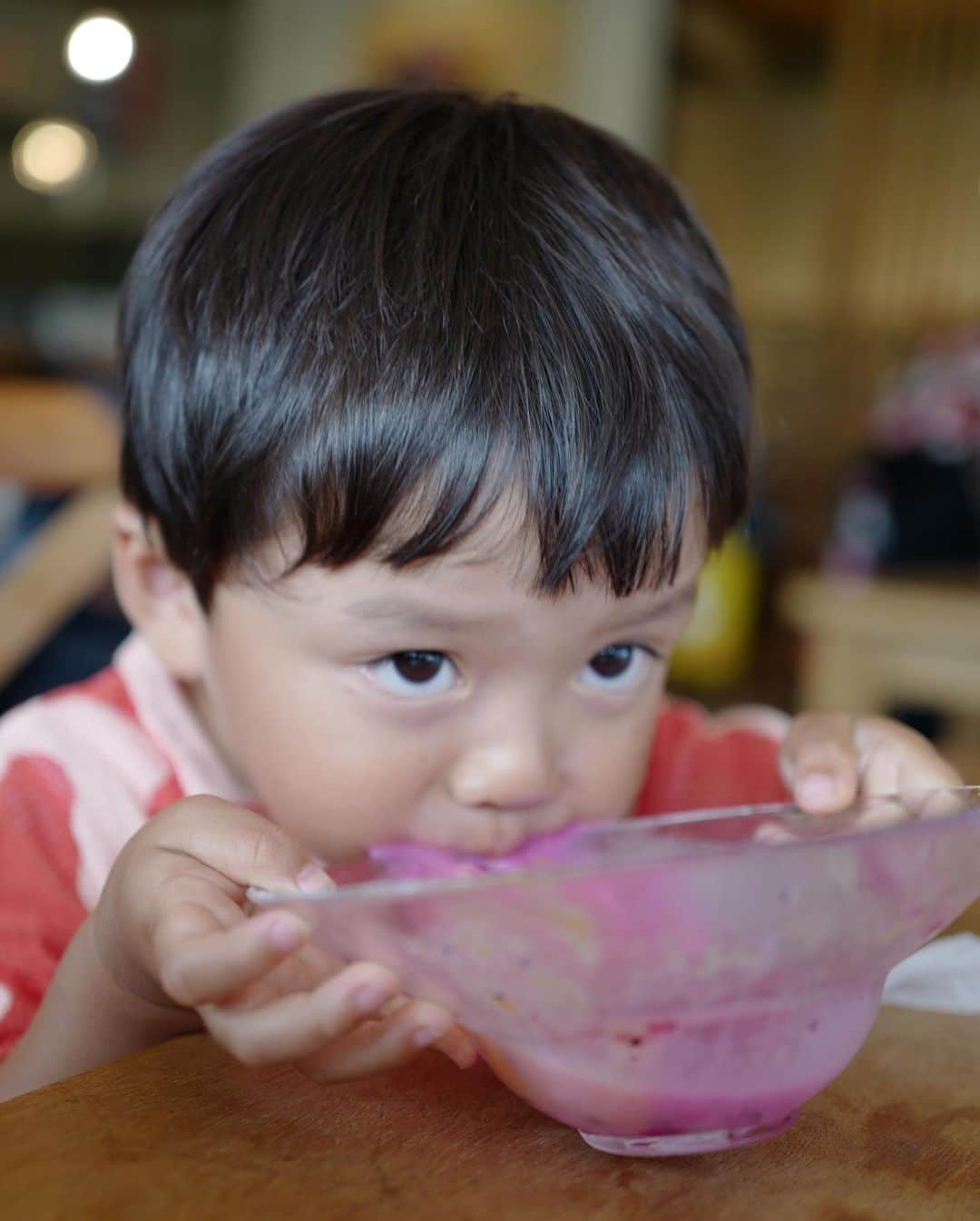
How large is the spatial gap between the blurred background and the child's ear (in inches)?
70.4

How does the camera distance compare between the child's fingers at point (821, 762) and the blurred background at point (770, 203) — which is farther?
the blurred background at point (770, 203)

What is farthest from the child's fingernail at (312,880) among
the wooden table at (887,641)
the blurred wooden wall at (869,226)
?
the blurred wooden wall at (869,226)

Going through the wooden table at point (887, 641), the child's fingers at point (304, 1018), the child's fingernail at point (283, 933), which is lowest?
the wooden table at point (887, 641)

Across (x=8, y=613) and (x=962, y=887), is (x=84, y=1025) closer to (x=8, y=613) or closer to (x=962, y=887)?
(x=962, y=887)

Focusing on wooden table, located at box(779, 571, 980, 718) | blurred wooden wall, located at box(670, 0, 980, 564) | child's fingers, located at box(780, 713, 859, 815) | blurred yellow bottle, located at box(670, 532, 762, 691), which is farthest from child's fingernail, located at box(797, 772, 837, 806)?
blurred wooden wall, located at box(670, 0, 980, 564)

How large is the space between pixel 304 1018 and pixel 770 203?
6362 mm

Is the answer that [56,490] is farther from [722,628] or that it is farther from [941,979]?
[722,628]

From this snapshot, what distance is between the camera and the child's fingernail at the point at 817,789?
2.13 ft

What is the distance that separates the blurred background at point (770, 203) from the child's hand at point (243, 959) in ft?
6.66

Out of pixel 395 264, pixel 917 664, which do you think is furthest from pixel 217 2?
pixel 395 264

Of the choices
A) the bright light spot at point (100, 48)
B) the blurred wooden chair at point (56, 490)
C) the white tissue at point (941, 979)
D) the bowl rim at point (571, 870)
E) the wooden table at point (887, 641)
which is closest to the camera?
the bowl rim at point (571, 870)

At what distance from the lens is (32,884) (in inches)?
28.7

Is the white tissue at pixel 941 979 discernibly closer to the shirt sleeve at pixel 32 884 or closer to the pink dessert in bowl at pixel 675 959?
the pink dessert in bowl at pixel 675 959

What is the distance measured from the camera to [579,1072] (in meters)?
0.42
